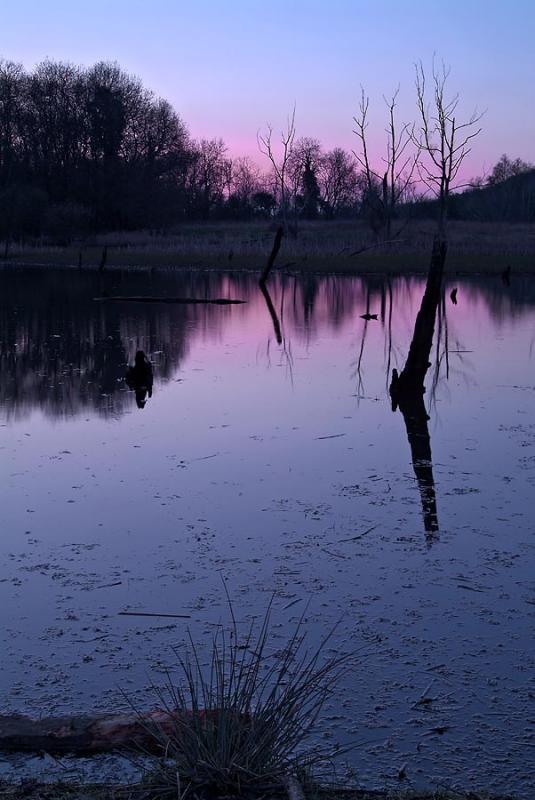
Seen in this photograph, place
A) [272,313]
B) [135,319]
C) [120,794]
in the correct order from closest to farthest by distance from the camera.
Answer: [120,794], [135,319], [272,313]

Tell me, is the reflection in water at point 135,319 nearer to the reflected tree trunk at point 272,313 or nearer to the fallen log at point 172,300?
the reflected tree trunk at point 272,313

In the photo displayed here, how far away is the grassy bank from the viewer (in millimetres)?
41656

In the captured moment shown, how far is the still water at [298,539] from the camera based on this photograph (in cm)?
444

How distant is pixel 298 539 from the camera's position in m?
6.84

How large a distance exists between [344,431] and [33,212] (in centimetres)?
5076

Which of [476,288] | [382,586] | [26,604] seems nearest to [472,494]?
[382,586]

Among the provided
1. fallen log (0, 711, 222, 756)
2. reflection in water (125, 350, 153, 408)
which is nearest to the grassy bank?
reflection in water (125, 350, 153, 408)

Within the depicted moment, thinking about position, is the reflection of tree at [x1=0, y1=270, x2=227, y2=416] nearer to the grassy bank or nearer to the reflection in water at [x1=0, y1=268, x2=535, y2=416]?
the reflection in water at [x1=0, y1=268, x2=535, y2=416]

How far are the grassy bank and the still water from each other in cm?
2371

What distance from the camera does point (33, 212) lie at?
57344 millimetres

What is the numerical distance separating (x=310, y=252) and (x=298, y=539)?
1535 inches

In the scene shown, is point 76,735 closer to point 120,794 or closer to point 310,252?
point 120,794

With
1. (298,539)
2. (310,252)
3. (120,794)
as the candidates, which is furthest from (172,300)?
(120,794)

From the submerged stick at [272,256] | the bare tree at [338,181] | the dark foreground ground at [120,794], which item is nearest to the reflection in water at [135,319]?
the submerged stick at [272,256]
